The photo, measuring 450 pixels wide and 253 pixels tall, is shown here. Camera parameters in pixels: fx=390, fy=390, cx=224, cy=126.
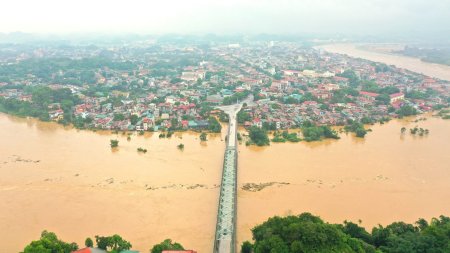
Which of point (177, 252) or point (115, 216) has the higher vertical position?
point (177, 252)

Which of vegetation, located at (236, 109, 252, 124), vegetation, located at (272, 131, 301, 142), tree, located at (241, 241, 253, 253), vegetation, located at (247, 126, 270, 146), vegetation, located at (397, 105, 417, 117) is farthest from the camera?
vegetation, located at (397, 105, 417, 117)

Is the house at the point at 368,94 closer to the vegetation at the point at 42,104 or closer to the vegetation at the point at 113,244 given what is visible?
the vegetation at the point at 42,104

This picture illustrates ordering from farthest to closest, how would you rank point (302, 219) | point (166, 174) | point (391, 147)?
1. point (391, 147)
2. point (166, 174)
3. point (302, 219)

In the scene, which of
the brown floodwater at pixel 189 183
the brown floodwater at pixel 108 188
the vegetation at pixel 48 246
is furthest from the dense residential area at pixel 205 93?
the vegetation at pixel 48 246

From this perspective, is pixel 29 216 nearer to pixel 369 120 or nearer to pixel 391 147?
pixel 391 147

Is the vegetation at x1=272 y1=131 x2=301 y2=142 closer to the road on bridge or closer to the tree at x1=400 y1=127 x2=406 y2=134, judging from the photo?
the road on bridge

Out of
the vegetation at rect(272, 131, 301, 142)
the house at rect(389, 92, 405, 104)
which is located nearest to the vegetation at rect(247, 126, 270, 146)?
the vegetation at rect(272, 131, 301, 142)

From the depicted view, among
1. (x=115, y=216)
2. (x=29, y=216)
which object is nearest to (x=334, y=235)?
(x=115, y=216)

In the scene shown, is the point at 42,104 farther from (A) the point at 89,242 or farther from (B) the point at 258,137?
(A) the point at 89,242
